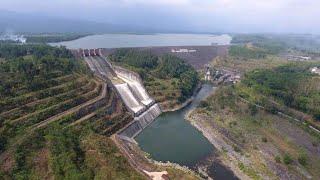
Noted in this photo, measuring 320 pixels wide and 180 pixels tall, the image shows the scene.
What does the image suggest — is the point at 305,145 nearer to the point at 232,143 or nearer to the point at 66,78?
the point at 232,143

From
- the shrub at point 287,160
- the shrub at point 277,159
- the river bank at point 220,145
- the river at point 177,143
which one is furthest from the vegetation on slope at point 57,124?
the shrub at point 287,160

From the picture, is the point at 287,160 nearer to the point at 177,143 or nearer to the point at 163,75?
the point at 177,143

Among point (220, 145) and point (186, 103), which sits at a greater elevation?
point (186, 103)

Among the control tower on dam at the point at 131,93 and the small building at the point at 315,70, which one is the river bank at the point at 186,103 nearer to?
the control tower on dam at the point at 131,93

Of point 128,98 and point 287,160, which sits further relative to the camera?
point 128,98

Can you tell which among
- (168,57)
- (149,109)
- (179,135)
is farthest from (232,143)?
(168,57)

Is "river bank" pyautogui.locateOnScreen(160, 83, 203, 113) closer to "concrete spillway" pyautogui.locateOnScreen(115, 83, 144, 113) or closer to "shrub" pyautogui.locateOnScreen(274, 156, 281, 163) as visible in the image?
"concrete spillway" pyautogui.locateOnScreen(115, 83, 144, 113)

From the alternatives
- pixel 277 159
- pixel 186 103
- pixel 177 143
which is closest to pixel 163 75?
pixel 186 103
